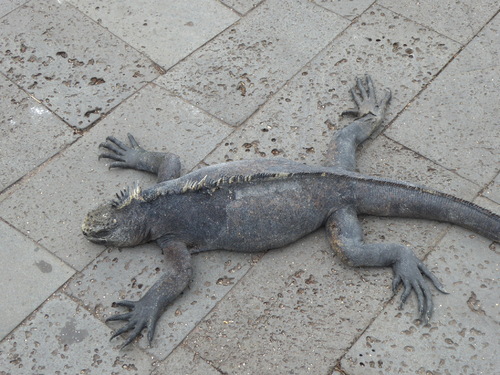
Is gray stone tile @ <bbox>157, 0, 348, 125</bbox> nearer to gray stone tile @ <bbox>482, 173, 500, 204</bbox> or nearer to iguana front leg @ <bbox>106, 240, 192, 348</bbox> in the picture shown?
iguana front leg @ <bbox>106, 240, 192, 348</bbox>

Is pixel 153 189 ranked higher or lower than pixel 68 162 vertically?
higher

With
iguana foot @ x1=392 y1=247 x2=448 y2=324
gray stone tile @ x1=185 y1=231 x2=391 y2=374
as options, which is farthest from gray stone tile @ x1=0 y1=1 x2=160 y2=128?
iguana foot @ x1=392 y1=247 x2=448 y2=324

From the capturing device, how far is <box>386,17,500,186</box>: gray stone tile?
17.7 feet

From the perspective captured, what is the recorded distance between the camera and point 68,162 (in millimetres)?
5488

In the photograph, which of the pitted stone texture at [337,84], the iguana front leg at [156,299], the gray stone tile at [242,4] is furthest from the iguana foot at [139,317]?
the gray stone tile at [242,4]

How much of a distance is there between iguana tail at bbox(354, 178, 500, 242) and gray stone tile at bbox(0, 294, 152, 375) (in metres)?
1.84

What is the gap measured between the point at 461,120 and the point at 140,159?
2.58 meters

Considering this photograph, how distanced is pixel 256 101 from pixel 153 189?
4.86 feet

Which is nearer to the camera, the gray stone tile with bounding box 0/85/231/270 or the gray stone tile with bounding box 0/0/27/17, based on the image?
the gray stone tile with bounding box 0/85/231/270

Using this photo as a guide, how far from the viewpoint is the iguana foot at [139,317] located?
4.42 metres

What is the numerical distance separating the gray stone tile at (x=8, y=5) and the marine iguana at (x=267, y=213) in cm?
288

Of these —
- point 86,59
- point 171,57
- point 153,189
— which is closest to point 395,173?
point 153,189

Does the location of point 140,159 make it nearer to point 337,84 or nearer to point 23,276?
point 23,276

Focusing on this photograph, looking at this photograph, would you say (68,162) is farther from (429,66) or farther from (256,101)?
(429,66)
